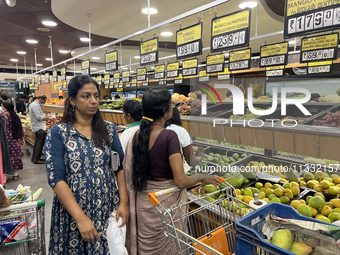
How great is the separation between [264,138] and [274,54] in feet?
11.4

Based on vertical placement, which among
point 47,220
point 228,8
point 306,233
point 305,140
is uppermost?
point 228,8

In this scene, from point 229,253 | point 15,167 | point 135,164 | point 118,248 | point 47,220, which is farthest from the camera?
point 15,167

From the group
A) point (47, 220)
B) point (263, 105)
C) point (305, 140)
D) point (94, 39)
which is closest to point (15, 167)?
point (47, 220)

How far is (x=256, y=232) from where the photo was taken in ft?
2.66

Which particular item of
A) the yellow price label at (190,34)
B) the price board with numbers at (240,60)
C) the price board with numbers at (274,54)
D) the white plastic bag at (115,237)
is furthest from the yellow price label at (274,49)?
the white plastic bag at (115,237)

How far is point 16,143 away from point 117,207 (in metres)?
4.92

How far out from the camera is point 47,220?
133 inches

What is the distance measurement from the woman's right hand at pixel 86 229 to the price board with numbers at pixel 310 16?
2.46m

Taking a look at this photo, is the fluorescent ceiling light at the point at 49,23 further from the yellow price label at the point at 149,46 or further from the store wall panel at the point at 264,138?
the store wall panel at the point at 264,138

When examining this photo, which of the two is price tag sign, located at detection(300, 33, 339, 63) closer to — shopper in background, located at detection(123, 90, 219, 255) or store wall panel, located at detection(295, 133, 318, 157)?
store wall panel, located at detection(295, 133, 318, 157)

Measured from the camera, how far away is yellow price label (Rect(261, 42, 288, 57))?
15.9ft

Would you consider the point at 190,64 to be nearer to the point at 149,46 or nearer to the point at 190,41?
the point at 149,46

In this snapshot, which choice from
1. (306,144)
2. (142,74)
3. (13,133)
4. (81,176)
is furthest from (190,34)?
(142,74)

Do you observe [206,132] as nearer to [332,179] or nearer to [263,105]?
[263,105]
